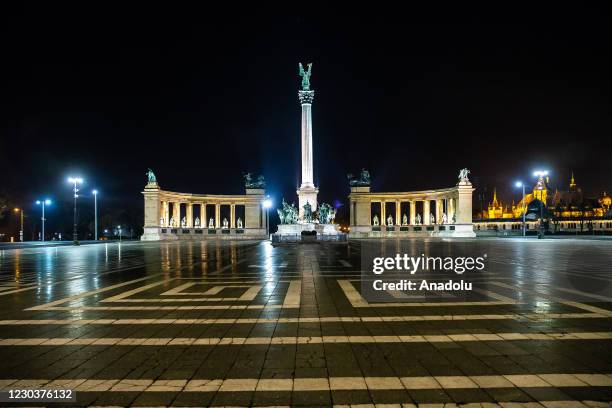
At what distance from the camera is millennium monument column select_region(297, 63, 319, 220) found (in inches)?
2771

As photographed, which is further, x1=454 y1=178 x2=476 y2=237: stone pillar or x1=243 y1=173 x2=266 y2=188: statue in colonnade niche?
x1=243 y1=173 x2=266 y2=188: statue in colonnade niche

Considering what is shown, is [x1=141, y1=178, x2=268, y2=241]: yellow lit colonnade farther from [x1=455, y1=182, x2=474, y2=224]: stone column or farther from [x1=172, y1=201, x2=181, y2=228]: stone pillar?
[x1=455, y1=182, x2=474, y2=224]: stone column

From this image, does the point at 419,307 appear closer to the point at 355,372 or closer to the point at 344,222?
the point at 355,372

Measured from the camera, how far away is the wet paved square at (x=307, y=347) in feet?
18.0

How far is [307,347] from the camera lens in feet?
24.4

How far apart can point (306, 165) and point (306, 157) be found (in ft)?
4.43

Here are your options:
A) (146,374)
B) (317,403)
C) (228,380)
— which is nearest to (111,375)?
(146,374)

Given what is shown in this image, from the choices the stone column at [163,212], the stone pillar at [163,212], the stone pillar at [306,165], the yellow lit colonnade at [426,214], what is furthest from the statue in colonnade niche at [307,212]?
the stone column at [163,212]

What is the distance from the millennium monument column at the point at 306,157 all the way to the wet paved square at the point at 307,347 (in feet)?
186

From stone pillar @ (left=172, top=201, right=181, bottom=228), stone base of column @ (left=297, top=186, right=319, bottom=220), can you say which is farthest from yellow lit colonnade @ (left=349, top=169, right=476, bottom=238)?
stone pillar @ (left=172, top=201, right=181, bottom=228)

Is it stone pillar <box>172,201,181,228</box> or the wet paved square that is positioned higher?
stone pillar <box>172,201,181,228</box>

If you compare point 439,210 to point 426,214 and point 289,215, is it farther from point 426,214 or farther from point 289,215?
point 289,215

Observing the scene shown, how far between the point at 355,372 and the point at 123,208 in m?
108

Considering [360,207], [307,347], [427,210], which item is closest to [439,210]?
[427,210]
